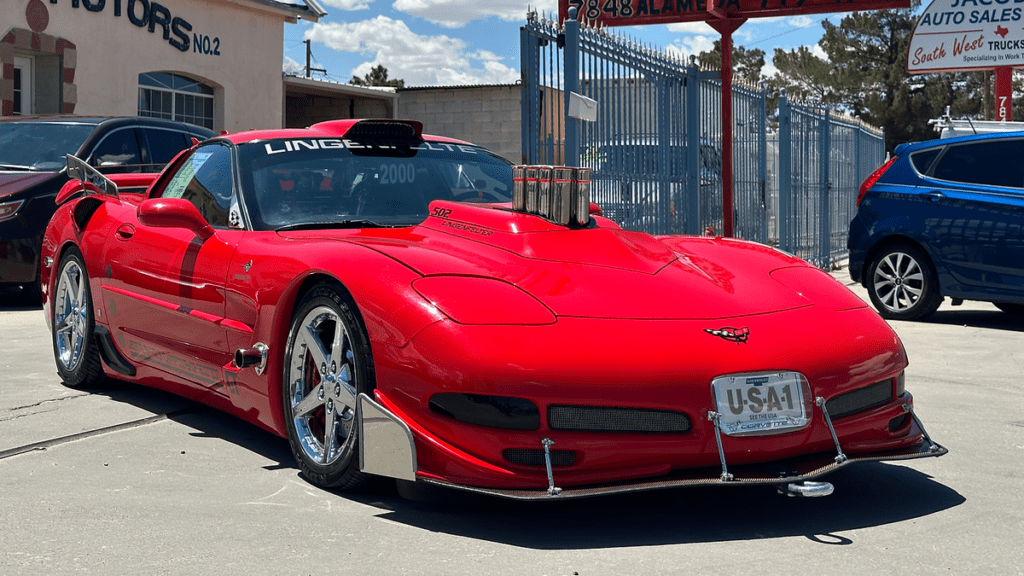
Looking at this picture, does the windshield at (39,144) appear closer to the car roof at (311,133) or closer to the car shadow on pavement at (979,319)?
the car roof at (311,133)

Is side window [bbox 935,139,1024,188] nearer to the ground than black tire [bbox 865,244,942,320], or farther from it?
farther from it

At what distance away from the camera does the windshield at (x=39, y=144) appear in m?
10.3

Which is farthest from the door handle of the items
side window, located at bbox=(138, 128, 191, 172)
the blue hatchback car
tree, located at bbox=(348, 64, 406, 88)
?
tree, located at bbox=(348, 64, 406, 88)

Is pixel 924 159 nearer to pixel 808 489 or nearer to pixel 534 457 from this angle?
pixel 808 489

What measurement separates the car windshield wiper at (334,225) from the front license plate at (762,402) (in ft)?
5.56

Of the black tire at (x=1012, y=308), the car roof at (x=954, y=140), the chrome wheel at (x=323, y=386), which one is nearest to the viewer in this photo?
the chrome wheel at (x=323, y=386)

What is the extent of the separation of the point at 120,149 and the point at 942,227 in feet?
23.6

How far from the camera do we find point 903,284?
379 inches

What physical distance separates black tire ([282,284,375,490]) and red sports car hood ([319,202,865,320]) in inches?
10.7

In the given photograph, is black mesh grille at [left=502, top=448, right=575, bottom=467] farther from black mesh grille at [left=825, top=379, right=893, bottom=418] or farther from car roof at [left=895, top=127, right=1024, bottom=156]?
car roof at [left=895, top=127, right=1024, bottom=156]

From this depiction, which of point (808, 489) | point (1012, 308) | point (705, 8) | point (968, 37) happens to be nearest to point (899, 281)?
point (1012, 308)

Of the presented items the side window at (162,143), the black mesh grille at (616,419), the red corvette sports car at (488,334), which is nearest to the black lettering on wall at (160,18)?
the side window at (162,143)

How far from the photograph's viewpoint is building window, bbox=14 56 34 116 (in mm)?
16750

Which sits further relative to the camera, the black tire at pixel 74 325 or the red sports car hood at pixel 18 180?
the red sports car hood at pixel 18 180
